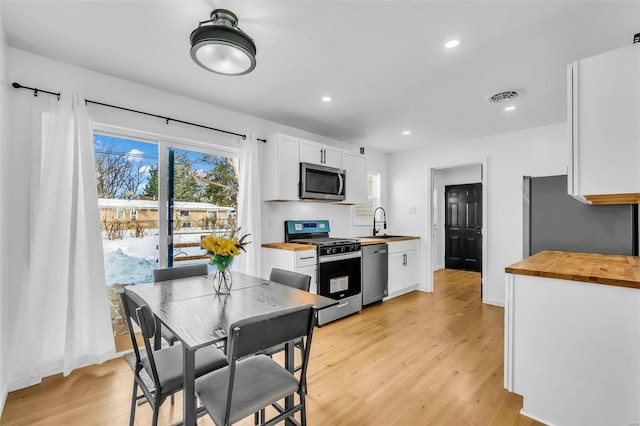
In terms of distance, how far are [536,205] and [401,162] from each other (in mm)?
2537

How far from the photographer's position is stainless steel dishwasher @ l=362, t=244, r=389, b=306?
382 centimetres

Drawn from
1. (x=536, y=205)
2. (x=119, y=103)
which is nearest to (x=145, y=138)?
(x=119, y=103)

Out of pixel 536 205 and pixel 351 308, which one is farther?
pixel 351 308

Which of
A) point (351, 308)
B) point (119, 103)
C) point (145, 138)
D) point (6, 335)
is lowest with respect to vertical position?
point (351, 308)

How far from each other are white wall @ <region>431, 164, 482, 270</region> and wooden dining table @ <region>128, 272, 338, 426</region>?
5.41 metres

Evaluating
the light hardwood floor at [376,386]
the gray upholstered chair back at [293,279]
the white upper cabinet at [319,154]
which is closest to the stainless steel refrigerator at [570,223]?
the light hardwood floor at [376,386]

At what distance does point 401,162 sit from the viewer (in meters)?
5.20

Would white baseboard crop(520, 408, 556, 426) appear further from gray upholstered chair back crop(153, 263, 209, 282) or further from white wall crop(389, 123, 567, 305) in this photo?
white wall crop(389, 123, 567, 305)

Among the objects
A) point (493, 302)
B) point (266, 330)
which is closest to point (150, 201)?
point (266, 330)

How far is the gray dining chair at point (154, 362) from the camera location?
125 cm

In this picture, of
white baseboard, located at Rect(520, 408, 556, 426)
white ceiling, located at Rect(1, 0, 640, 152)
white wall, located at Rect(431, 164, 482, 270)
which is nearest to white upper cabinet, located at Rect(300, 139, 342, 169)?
white ceiling, located at Rect(1, 0, 640, 152)

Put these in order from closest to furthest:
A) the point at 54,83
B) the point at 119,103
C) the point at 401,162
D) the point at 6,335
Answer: the point at 6,335 < the point at 54,83 < the point at 119,103 < the point at 401,162

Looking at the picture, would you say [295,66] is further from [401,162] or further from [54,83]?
[401,162]

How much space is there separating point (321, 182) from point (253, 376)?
8.75 ft
